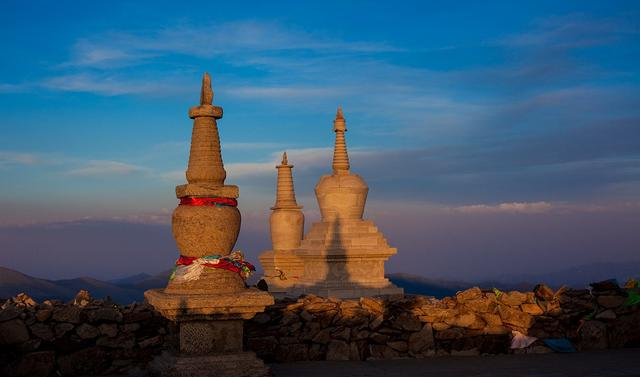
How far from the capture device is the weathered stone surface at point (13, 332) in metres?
13.2

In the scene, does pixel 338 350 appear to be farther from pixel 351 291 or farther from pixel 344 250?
pixel 344 250

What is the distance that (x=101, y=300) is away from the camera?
1468 centimetres

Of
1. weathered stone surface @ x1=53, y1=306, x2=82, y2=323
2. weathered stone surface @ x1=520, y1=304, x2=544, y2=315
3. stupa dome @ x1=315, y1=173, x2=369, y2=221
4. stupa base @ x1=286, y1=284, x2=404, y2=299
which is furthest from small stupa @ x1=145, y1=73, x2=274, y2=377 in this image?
stupa dome @ x1=315, y1=173, x2=369, y2=221

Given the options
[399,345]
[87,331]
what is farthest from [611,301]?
[87,331]

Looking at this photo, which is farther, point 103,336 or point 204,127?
point 103,336

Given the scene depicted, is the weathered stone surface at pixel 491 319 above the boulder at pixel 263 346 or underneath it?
above

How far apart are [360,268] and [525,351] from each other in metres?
11.6

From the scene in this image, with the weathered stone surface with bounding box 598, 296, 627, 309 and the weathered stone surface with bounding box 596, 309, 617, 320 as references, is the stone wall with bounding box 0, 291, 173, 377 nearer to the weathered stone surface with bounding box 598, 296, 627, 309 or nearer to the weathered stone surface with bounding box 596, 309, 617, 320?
the weathered stone surface with bounding box 596, 309, 617, 320

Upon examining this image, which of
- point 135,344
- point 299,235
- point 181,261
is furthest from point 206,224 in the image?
point 299,235

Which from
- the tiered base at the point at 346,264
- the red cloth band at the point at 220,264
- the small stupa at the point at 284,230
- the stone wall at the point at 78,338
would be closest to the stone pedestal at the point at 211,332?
the red cloth band at the point at 220,264

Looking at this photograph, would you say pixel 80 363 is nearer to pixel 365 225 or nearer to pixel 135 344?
pixel 135 344

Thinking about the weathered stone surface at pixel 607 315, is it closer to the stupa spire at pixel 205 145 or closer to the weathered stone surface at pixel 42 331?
the stupa spire at pixel 205 145

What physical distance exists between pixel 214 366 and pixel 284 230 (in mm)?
22310

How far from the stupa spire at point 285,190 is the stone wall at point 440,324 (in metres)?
18.8
